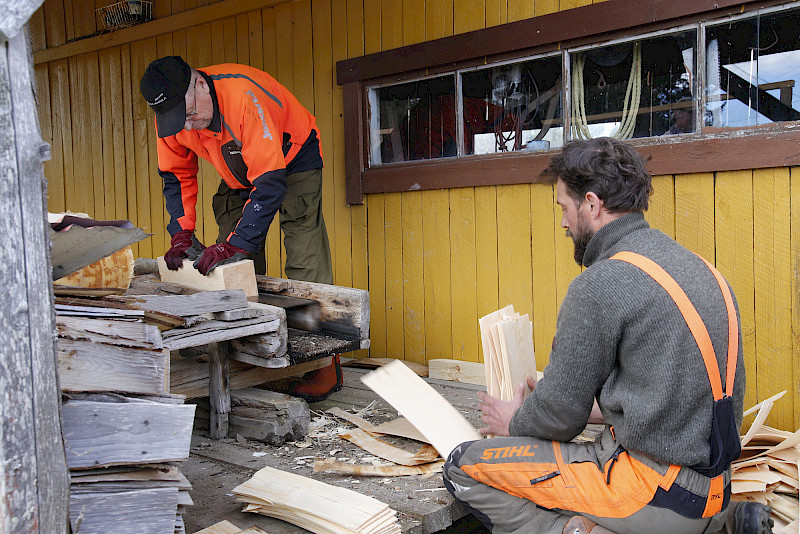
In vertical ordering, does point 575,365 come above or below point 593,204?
below

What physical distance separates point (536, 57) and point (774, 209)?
172 cm

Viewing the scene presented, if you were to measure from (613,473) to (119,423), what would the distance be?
161 centimetres

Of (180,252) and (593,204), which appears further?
(180,252)

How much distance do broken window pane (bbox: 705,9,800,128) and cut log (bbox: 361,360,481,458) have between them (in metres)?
2.16

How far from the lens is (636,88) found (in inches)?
162

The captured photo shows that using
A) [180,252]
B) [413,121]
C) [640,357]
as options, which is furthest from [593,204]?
[413,121]

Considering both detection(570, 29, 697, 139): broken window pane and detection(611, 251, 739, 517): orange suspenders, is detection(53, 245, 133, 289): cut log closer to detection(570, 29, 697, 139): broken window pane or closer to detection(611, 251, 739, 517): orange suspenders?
detection(611, 251, 739, 517): orange suspenders

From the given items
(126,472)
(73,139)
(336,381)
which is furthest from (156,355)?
(73,139)

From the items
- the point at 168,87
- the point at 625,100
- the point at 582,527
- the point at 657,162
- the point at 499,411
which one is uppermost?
the point at 168,87

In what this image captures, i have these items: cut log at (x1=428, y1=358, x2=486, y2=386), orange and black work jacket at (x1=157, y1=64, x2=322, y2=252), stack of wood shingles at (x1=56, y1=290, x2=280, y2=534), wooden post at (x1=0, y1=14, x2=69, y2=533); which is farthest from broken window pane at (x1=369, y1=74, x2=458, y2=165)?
wooden post at (x1=0, y1=14, x2=69, y2=533)

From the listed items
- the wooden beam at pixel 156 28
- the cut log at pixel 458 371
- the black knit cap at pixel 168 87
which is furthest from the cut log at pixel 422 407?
the wooden beam at pixel 156 28

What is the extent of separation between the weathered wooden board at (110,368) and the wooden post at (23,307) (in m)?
0.34

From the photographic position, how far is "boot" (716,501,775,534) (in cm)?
245

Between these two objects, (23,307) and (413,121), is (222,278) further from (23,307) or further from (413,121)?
(413,121)
